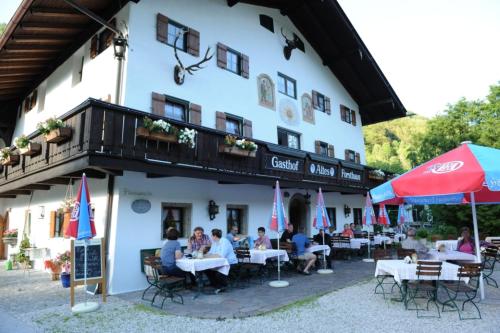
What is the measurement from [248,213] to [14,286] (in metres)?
7.06

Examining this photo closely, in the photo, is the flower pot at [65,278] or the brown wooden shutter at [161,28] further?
the brown wooden shutter at [161,28]

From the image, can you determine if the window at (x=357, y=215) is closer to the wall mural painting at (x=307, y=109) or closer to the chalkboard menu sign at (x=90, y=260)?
the wall mural painting at (x=307, y=109)

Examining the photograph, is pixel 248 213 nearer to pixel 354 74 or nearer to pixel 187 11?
pixel 187 11

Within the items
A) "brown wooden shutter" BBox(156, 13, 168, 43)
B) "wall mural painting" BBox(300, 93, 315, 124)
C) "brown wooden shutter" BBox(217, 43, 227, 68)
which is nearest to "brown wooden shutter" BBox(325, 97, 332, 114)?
"wall mural painting" BBox(300, 93, 315, 124)

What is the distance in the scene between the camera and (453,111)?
24625 mm

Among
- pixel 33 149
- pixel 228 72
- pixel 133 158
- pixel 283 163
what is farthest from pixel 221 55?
pixel 33 149

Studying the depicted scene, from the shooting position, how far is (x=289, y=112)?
15.4m

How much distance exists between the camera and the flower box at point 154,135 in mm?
8180

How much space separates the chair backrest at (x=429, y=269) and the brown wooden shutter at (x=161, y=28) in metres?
9.03

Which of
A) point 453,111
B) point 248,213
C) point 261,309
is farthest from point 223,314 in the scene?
point 453,111

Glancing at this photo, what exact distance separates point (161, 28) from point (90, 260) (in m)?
6.88

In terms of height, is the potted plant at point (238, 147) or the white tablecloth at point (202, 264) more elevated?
the potted plant at point (238, 147)

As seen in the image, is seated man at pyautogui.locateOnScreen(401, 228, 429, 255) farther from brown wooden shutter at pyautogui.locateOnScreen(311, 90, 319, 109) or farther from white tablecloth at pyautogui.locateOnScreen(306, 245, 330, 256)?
brown wooden shutter at pyautogui.locateOnScreen(311, 90, 319, 109)

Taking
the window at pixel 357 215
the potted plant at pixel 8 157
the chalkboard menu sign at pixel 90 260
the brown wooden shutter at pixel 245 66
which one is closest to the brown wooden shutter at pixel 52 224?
Result: the potted plant at pixel 8 157
